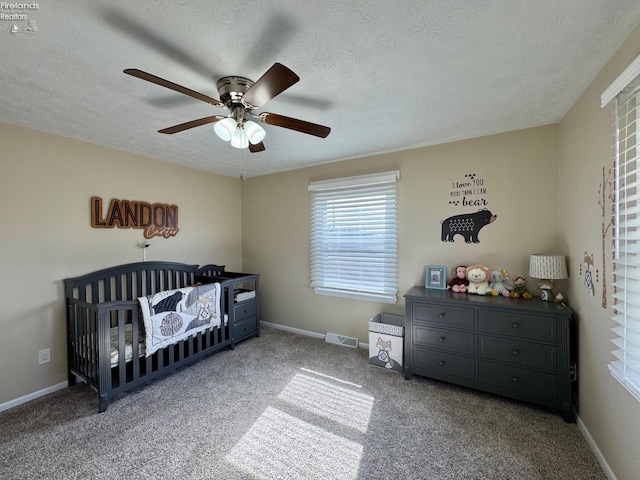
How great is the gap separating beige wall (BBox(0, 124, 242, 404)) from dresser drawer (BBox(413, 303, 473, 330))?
3.00 m

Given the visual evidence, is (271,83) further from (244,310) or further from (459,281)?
(244,310)

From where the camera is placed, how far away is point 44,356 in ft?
7.56

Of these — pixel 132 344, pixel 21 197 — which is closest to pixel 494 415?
pixel 132 344

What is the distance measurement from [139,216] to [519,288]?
392 centimetres

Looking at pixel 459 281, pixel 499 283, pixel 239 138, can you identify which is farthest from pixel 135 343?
pixel 499 283

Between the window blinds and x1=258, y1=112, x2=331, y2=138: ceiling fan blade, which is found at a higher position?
x1=258, y1=112, x2=331, y2=138: ceiling fan blade

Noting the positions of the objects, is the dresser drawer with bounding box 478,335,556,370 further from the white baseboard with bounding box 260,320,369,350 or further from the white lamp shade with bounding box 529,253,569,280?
the white baseboard with bounding box 260,320,369,350

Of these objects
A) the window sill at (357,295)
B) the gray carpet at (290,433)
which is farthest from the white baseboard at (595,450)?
the window sill at (357,295)

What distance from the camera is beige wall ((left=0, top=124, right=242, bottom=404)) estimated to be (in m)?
2.13

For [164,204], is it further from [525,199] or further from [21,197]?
[525,199]

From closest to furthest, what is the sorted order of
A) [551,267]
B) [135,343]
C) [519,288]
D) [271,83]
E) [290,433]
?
[271,83], [290,433], [551,267], [135,343], [519,288]

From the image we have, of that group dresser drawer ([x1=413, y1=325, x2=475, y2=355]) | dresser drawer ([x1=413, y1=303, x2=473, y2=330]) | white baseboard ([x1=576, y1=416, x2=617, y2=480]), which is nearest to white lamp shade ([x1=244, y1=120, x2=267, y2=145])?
dresser drawer ([x1=413, y1=303, x2=473, y2=330])

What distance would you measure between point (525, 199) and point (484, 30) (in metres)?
1.69

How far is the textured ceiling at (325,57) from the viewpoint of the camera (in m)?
1.11
